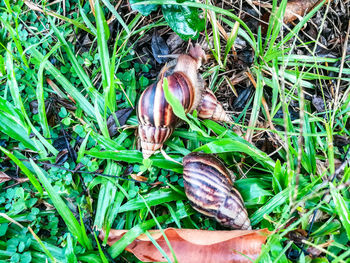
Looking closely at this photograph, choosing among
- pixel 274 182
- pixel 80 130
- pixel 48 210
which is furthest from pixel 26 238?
pixel 274 182

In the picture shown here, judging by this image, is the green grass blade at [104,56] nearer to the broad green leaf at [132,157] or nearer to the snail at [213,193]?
the broad green leaf at [132,157]

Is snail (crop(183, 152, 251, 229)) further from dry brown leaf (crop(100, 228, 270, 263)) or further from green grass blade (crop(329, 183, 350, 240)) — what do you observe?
green grass blade (crop(329, 183, 350, 240))

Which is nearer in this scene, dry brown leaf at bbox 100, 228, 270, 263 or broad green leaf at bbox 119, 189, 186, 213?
dry brown leaf at bbox 100, 228, 270, 263

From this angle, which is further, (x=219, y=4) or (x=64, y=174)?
(x=219, y=4)

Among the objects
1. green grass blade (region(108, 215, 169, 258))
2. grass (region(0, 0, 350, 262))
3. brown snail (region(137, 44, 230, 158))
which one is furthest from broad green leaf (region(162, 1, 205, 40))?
green grass blade (region(108, 215, 169, 258))

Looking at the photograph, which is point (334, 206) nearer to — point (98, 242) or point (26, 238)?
point (98, 242)

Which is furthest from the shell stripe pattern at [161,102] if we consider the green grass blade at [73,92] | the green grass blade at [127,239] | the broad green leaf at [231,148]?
the green grass blade at [127,239]

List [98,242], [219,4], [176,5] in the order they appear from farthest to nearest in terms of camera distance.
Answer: [219,4], [176,5], [98,242]

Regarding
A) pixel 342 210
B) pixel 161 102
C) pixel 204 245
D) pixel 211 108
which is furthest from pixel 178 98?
pixel 342 210
